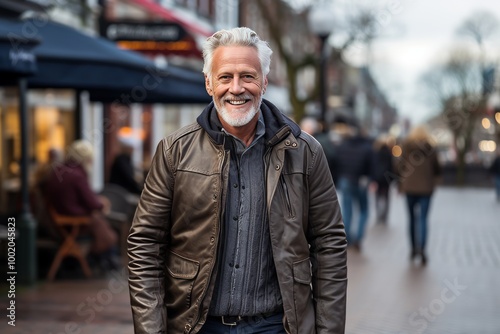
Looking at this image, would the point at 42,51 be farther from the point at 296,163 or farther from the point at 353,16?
the point at 353,16

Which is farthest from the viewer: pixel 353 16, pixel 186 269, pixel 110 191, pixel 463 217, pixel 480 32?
pixel 480 32

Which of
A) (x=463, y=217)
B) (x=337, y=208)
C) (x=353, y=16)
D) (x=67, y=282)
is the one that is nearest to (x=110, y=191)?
(x=67, y=282)

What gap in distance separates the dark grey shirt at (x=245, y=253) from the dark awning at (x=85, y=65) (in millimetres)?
5684

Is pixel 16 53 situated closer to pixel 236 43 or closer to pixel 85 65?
pixel 85 65

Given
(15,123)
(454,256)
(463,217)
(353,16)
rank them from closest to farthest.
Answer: (454,256) < (15,123) < (463,217) < (353,16)

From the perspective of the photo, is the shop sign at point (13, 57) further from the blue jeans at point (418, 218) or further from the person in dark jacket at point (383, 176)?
the person in dark jacket at point (383, 176)

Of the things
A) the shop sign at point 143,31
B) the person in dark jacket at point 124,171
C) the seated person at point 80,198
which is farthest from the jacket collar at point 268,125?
the shop sign at point 143,31

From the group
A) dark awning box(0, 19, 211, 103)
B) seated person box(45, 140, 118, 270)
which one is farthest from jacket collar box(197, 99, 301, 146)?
seated person box(45, 140, 118, 270)

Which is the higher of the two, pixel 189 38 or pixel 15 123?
pixel 189 38

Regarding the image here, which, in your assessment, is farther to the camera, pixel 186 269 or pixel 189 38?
Result: pixel 189 38

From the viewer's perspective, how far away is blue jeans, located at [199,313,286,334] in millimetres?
3444

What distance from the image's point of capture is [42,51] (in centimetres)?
994

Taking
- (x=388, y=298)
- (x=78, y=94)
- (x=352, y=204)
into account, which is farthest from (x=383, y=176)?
(x=388, y=298)

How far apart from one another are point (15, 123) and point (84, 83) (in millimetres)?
6479
